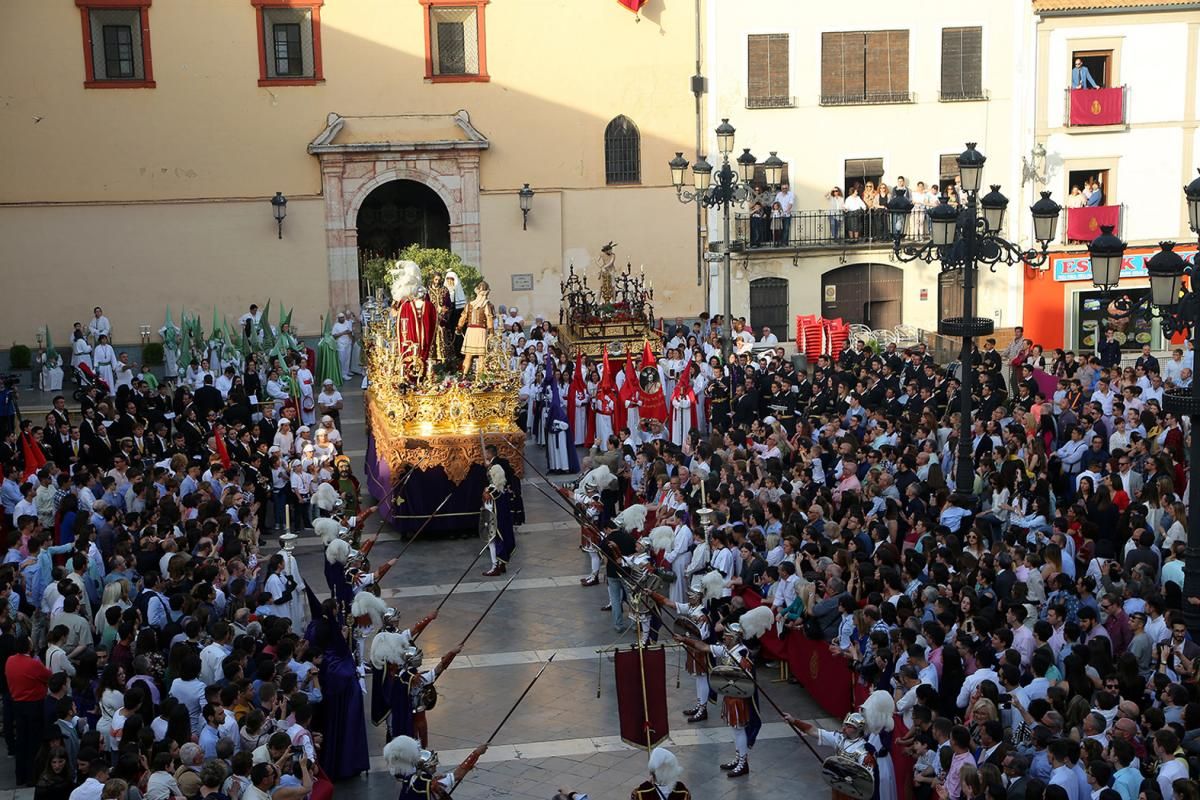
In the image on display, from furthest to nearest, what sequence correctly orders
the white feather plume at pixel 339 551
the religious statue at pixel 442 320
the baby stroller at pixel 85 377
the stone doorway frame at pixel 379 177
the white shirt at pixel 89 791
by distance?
1. the stone doorway frame at pixel 379 177
2. the baby stroller at pixel 85 377
3. the religious statue at pixel 442 320
4. the white feather plume at pixel 339 551
5. the white shirt at pixel 89 791

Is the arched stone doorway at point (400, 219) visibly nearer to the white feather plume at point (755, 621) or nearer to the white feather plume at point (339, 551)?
the white feather plume at point (339, 551)

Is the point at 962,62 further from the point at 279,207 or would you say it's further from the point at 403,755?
the point at 403,755

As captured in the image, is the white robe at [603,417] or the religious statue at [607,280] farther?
the religious statue at [607,280]

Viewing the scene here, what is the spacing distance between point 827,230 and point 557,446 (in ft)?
43.7

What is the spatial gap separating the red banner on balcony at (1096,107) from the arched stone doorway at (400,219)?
48.0ft

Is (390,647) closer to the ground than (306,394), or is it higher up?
closer to the ground

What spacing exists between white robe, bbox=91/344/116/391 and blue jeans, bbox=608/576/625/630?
1546cm

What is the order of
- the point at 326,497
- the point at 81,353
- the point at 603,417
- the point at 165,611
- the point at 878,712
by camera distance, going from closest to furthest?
the point at 878,712 → the point at 165,611 → the point at 326,497 → the point at 603,417 → the point at 81,353

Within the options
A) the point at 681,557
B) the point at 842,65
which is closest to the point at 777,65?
the point at 842,65

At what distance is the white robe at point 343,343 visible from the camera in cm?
3133

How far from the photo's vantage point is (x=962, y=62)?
35062 millimetres

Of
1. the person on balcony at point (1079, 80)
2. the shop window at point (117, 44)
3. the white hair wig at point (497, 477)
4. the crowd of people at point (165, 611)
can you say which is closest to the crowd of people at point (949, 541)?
the white hair wig at point (497, 477)

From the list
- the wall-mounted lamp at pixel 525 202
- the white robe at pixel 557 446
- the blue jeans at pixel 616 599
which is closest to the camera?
the blue jeans at pixel 616 599

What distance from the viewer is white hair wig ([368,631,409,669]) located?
1242 cm
